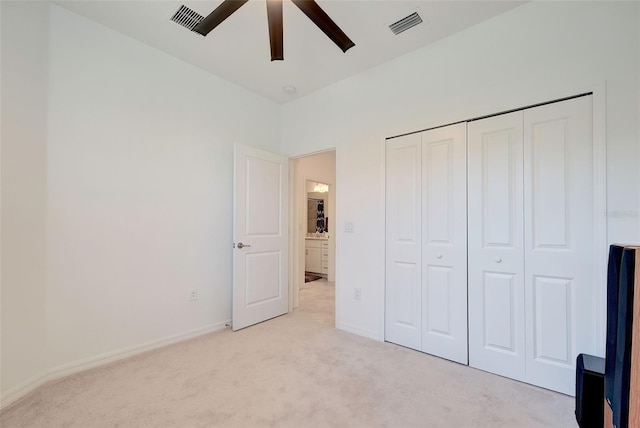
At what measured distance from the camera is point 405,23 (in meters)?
2.29

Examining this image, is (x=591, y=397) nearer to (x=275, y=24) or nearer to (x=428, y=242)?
(x=428, y=242)

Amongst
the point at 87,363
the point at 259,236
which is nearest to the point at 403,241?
the point at 259,236

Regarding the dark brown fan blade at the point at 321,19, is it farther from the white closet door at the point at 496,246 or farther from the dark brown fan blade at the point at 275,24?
the white closet door at the point at 496,246

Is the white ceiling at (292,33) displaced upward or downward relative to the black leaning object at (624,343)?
upward

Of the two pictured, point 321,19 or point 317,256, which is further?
point 317,256

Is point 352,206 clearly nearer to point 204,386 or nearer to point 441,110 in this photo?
point 441,110

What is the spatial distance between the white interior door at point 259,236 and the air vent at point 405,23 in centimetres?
185

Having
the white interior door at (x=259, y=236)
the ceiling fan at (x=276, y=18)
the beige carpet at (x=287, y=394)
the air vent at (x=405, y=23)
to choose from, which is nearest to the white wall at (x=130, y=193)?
the white interior door at (x=259, y=236)

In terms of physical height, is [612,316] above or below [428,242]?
below

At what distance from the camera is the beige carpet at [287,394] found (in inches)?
64.4

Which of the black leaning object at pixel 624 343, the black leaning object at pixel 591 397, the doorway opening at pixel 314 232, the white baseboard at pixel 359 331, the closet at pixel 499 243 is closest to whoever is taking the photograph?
the black leaning object at pixel 624 343

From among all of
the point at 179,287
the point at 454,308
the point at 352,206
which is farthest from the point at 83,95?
the point at 454,308

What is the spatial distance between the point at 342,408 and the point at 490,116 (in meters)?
2.35

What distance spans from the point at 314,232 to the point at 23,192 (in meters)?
5.24
